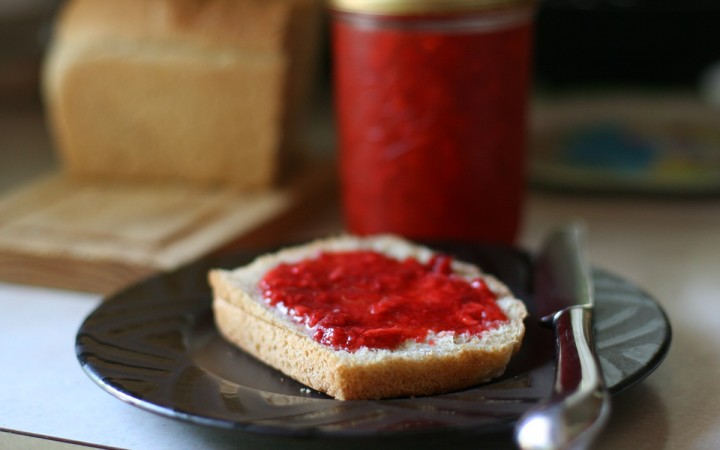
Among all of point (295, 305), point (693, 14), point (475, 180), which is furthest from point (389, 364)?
point (693, 14)

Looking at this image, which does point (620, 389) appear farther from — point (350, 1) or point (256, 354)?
point (350, 1)

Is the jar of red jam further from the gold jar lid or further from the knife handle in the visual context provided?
the knife handle

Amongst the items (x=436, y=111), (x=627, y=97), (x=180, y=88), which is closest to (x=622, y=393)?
(x=436, y=111)

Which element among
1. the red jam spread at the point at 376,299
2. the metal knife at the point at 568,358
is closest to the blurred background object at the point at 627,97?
the metal knife at the point at 568,358

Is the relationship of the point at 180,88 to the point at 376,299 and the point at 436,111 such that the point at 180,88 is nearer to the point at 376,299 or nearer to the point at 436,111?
the point at 436,111

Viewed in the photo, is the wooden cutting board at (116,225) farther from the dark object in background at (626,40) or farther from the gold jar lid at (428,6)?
the dark object in background at (626,40)

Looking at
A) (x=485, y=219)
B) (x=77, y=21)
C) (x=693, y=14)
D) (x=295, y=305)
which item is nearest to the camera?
(x=295, y=305)

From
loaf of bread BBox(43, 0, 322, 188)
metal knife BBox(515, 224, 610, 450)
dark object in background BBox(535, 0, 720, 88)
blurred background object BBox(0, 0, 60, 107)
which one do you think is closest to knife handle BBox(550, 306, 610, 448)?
metal knife BBox(515, 224, 610, 450)
